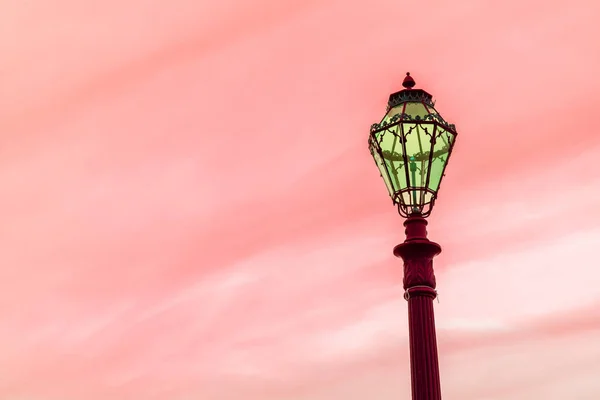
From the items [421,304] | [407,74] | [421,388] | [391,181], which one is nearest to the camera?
[421,388]

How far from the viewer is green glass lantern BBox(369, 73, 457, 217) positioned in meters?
9.45

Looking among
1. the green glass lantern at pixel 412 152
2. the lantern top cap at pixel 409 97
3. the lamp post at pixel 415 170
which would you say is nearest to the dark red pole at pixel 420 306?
the lamp post at pixel 415 170

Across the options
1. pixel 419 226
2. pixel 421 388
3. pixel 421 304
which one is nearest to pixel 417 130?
pixel 419 226

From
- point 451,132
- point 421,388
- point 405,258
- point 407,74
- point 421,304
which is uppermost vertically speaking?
point 407,74

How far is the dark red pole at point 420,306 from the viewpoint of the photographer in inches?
331

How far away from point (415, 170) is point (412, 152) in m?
0.23

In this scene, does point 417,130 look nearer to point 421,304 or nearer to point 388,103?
point 388,103

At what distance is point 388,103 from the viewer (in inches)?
400

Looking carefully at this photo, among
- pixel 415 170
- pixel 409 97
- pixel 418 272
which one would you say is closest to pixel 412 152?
pixel 415 170

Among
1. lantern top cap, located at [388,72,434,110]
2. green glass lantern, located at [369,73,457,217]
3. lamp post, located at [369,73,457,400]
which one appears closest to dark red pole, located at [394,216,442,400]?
lamp post, located at [369,73,457,400]

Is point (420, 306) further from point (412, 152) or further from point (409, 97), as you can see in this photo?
point (409, 97)

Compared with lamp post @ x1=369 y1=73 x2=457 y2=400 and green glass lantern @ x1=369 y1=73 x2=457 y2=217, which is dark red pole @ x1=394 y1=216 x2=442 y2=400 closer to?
lamp post @ x1=369 y1=73 x2=457 y2=400

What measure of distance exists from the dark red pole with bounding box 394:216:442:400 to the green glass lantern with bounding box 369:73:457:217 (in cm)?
35

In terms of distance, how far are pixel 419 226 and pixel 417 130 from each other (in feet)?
3.99
